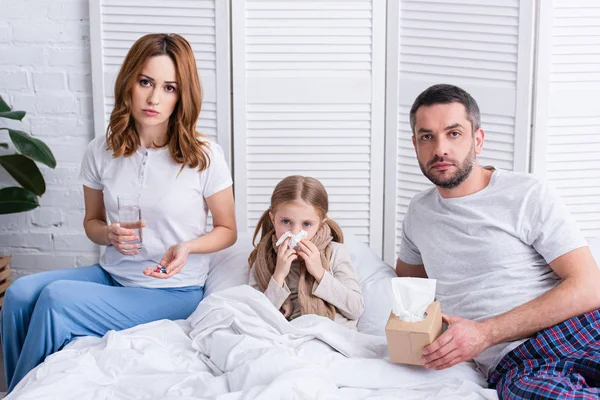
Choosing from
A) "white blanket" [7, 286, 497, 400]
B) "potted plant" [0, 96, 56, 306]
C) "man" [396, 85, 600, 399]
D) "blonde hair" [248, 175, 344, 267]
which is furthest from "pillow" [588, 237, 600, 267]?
"potted plant" [0, 96, 56, 306]

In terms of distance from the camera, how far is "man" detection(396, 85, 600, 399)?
71.7 inches

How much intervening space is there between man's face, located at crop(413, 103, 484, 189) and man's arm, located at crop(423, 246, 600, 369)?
1.11 feet

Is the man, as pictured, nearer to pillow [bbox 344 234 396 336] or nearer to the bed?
the bed

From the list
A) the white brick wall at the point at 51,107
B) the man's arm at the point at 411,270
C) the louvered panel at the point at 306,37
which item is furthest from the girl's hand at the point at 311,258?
the white brick wall at the point at 51,107

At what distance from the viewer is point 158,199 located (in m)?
2.31

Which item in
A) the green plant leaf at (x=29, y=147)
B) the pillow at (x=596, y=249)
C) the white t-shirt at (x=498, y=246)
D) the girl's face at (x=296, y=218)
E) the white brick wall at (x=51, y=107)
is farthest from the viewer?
the white brick wall at (x=51, y=107)

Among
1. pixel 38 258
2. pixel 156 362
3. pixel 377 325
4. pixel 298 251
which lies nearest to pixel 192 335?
pixel 156 362

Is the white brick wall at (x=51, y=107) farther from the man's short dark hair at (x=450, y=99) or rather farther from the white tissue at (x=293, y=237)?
the man's short dark hair at (x=450, y=99)

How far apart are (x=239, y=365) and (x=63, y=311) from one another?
565 millimetres

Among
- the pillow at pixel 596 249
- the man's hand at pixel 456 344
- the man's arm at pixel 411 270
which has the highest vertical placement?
the pillow at pixel 596 249

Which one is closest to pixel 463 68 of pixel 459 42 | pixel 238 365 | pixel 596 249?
pixel 459 42

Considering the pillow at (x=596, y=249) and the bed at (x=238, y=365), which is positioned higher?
the pillow at (x=596, y=249)

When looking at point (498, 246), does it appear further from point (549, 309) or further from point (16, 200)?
point (16, 200)

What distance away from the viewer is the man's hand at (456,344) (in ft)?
5.90
